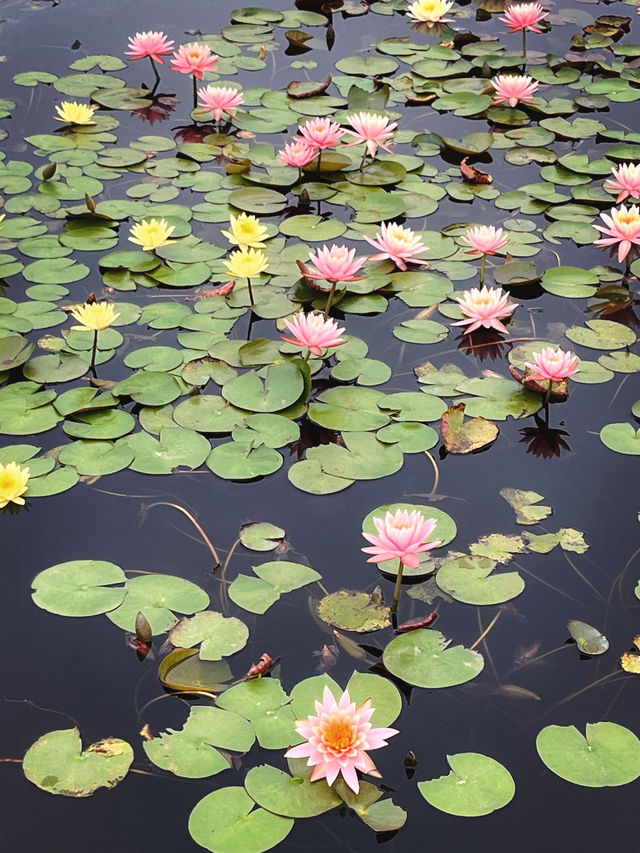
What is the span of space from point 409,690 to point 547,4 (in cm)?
430

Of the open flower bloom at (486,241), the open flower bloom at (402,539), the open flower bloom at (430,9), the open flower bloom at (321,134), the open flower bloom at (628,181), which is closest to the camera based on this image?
the open flower bloom at (402,539)

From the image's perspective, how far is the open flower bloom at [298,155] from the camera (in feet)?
11.3

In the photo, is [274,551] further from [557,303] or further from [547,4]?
[547,4]

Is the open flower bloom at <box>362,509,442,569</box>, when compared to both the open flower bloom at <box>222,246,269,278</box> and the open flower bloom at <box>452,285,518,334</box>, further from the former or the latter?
the open flower bloom at <box>222,246,269,278</box>

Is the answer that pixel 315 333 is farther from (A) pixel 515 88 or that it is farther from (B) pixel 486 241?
(A) pixel 515 88

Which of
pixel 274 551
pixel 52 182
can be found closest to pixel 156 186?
pixel 52 182

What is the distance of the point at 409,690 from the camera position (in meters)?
1.86

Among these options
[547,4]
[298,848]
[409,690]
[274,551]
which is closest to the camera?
[298,848]

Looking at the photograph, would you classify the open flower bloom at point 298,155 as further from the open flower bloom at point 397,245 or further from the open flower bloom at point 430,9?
the open flower bloom at point 430,9

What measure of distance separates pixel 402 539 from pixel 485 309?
1.05 metres

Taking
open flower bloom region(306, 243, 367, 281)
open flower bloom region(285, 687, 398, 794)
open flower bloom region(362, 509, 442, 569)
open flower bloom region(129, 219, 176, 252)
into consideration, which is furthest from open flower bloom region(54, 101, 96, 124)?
open flower bloom region(285, 687, 398, 794)

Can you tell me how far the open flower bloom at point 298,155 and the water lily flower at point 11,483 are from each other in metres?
1.71

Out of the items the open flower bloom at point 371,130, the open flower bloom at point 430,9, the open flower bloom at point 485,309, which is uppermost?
the open flower bloom at point 430,9

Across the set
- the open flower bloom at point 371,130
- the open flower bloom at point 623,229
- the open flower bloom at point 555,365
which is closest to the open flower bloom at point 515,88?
the open flower bloom at point 371,130
